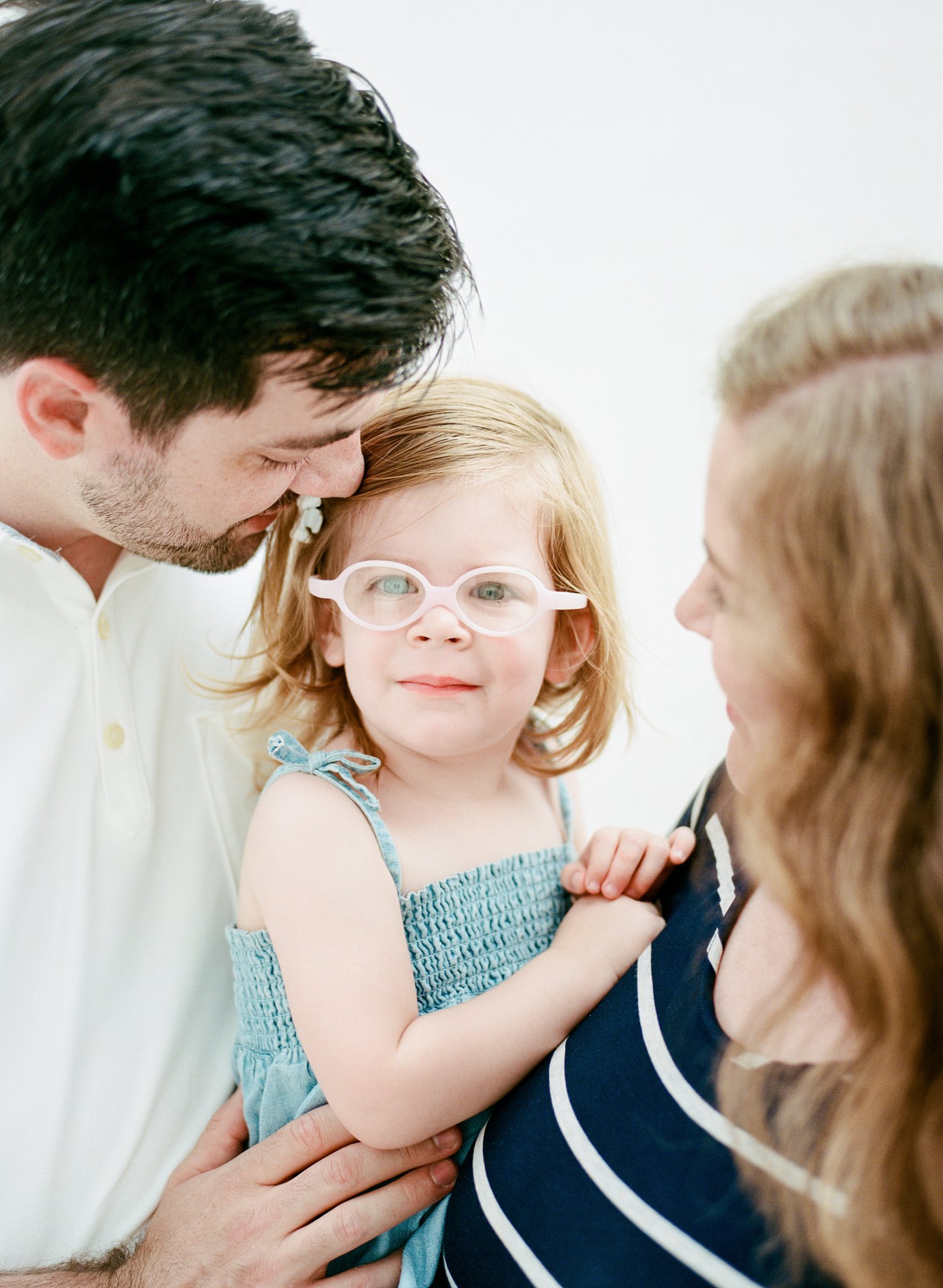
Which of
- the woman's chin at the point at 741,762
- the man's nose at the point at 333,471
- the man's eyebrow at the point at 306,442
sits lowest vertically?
the woman's chin at the point at 741,762

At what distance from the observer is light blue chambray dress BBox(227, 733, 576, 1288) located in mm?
1312

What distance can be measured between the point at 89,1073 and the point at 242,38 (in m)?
1.27

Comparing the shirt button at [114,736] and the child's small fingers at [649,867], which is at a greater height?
the shirt button at [114,736]

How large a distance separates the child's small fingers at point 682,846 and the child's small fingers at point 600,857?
3.3 inches

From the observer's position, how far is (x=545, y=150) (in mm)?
1916

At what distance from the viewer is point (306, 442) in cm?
124

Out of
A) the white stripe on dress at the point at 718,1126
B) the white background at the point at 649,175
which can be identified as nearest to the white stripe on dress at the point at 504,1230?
the white stripe on dress at the point at 718,1126

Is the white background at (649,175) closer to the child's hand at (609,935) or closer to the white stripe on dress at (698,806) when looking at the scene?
the white stripe on dress at (698,806)

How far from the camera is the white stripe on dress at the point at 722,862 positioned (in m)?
1.10

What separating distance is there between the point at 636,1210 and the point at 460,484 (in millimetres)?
853

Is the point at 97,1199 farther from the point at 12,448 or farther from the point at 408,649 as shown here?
the point at 12,448

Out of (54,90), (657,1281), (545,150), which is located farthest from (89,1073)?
(545,150)

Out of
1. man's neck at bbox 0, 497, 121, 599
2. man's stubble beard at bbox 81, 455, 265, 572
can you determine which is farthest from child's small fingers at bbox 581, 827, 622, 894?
man's neck at bbox 0, 497, 121, 599

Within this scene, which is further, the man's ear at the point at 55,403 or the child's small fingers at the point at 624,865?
the child's small fingers at the point at 624,865
